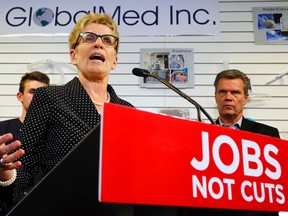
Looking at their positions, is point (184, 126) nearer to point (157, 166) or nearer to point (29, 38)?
point (157, 166)

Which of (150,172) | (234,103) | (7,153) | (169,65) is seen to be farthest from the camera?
(169,65)

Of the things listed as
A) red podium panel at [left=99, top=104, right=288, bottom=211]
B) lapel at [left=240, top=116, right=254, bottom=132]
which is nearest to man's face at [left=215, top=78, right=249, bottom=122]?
lapel at [left=240, top=116, right=254, bottom=132]

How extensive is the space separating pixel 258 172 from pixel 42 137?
778 millimetres

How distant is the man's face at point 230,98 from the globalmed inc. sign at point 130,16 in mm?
732

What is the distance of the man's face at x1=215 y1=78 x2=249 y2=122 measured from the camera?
2.93 metres

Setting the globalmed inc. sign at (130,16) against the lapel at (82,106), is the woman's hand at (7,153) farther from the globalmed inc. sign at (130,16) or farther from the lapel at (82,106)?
the globalmed inc. sign at (130,16)

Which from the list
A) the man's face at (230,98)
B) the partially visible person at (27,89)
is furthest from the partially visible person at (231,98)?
the partially visible person at (27,89)

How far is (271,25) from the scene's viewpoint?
3.68 meters

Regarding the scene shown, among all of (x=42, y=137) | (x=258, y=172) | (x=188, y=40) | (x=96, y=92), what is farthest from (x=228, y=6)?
(x=258, y=172)

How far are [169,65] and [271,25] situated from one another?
1126 mm

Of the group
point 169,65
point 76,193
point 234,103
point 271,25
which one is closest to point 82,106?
point 76,193

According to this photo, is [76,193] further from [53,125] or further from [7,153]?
[53,125]

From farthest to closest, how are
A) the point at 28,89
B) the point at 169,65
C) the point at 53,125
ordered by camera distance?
the point at 169,65 < the point at 28,89 < the point at 53,125

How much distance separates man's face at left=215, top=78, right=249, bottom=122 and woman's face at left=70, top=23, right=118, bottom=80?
63.4 inches
